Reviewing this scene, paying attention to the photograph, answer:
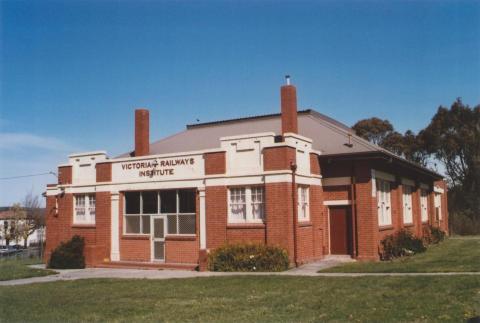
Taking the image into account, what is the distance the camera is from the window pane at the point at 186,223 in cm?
2189

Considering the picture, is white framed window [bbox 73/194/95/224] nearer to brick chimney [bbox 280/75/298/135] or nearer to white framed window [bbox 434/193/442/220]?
brick chimney [bbox 280/75/298/135]

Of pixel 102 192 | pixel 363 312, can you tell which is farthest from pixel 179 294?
pixel 102 192

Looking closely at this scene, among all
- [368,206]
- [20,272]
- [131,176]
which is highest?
[131,176]

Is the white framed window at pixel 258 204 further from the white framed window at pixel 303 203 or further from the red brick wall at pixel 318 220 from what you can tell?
the red brick wall at pixel 318 220

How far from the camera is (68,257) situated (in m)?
23.0

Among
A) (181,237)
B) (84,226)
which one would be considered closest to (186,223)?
(181,237)

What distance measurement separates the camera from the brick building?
66.0ft

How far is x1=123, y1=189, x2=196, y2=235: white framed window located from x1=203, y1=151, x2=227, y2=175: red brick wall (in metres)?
1.36

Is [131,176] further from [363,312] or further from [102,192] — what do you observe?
[363,312]

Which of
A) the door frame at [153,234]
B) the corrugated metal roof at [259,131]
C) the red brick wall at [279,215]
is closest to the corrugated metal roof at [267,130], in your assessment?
the corrugated metal roof at [259,131]

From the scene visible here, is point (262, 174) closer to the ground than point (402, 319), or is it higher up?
higher up

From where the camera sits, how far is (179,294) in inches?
520

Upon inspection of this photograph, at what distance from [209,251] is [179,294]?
713 centimetres

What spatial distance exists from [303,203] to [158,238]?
6396 mm
